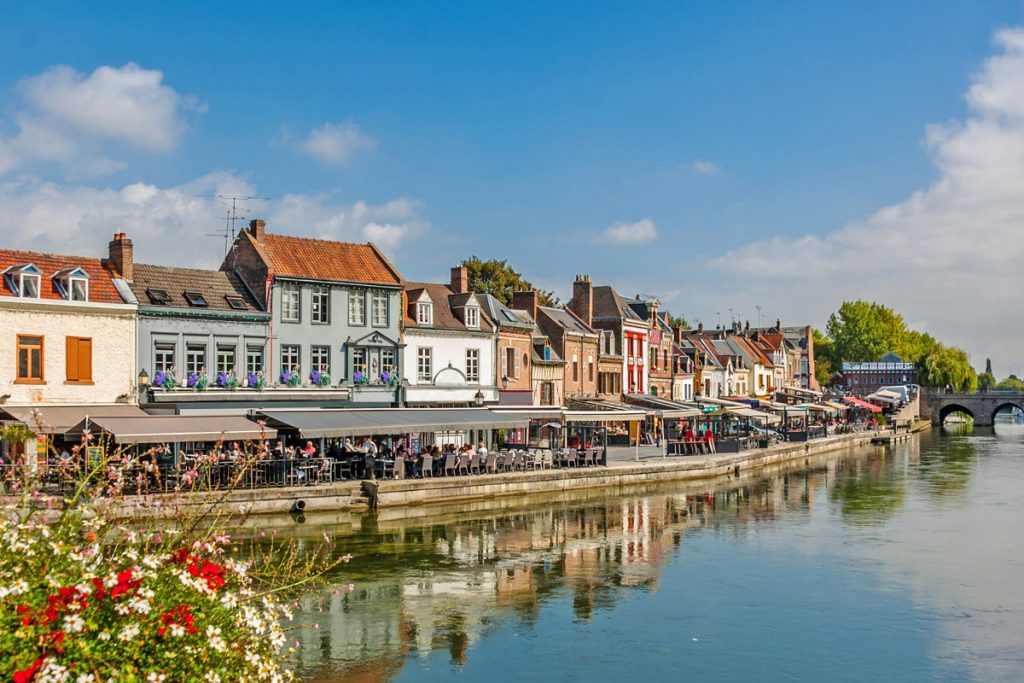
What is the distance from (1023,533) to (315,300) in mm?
26907

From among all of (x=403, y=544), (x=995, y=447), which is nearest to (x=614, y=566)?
(x=403, y=544)

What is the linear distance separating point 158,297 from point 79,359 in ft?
12.4

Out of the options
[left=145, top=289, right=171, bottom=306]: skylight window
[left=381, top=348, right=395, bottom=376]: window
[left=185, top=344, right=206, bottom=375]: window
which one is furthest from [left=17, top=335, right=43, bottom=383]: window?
[left=381, top=348, right=395, bottom=376]: window

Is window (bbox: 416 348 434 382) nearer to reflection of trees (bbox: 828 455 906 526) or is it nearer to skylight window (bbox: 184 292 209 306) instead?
skylight window (bbox: 184 292 209 306)

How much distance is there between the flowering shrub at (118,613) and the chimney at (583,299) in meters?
54.9

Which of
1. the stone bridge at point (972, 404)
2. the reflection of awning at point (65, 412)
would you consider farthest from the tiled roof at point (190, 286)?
the stone bridge at point (972, 404)

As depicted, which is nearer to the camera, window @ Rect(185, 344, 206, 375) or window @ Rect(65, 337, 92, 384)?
window @ Rect(65, 337, 92, 384)

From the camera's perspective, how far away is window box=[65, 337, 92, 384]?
110 ft

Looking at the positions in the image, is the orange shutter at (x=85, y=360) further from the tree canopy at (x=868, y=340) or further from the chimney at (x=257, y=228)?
the tree canopy at (x=868, y=340)

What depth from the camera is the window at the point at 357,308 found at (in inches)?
1672

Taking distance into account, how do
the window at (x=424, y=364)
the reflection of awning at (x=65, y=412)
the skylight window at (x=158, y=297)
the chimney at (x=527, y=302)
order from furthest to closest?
the chimney at (x=527, y=302)
the window at (x=424, y=364)
the skylight window at (x=158, y=297)
the reflection of awning at (x=65, y=412)

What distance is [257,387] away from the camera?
3828cm

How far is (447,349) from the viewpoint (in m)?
47.5

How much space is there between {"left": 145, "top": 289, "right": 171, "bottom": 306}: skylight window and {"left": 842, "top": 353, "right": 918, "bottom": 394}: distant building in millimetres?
117103
